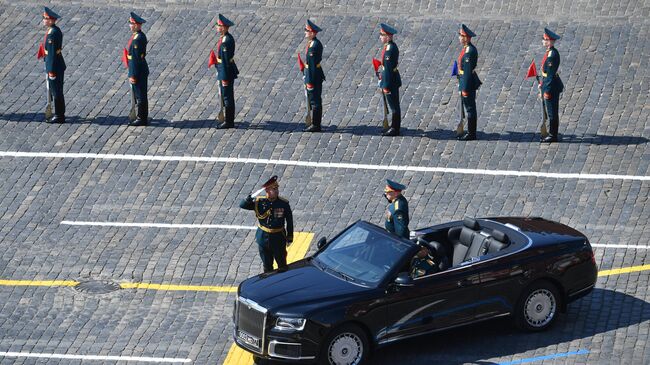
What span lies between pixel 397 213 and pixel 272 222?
64.3 inches

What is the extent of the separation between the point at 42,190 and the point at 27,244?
6.77ft

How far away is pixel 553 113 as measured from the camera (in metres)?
25.1

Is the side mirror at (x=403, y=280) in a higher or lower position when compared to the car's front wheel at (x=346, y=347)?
higher

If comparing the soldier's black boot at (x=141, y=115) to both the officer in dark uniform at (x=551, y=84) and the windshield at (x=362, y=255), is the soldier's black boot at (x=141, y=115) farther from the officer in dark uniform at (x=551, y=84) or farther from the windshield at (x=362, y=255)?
the windshield at (x=362, y=255)

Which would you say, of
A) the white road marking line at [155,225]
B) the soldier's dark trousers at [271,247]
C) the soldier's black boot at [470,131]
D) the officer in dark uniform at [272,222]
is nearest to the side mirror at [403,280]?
the officer in dark uniform at [272,222]

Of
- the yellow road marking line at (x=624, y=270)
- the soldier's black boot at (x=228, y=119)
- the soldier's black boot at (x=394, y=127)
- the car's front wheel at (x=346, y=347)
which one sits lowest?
the soldier's black boot at (x=228, y=119)

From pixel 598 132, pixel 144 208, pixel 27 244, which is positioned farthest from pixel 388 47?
pixel 27 244

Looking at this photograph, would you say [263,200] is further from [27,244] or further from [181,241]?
[27,244]

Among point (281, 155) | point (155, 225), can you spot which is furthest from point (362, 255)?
point (281, 155)

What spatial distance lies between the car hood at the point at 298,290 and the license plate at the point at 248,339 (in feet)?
1.31

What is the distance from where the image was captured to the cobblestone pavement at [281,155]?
1906 cm

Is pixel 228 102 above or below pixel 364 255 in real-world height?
below

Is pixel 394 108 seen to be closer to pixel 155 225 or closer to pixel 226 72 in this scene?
pixel 226 72

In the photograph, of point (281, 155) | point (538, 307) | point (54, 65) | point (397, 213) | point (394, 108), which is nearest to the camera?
point (538, 307)
